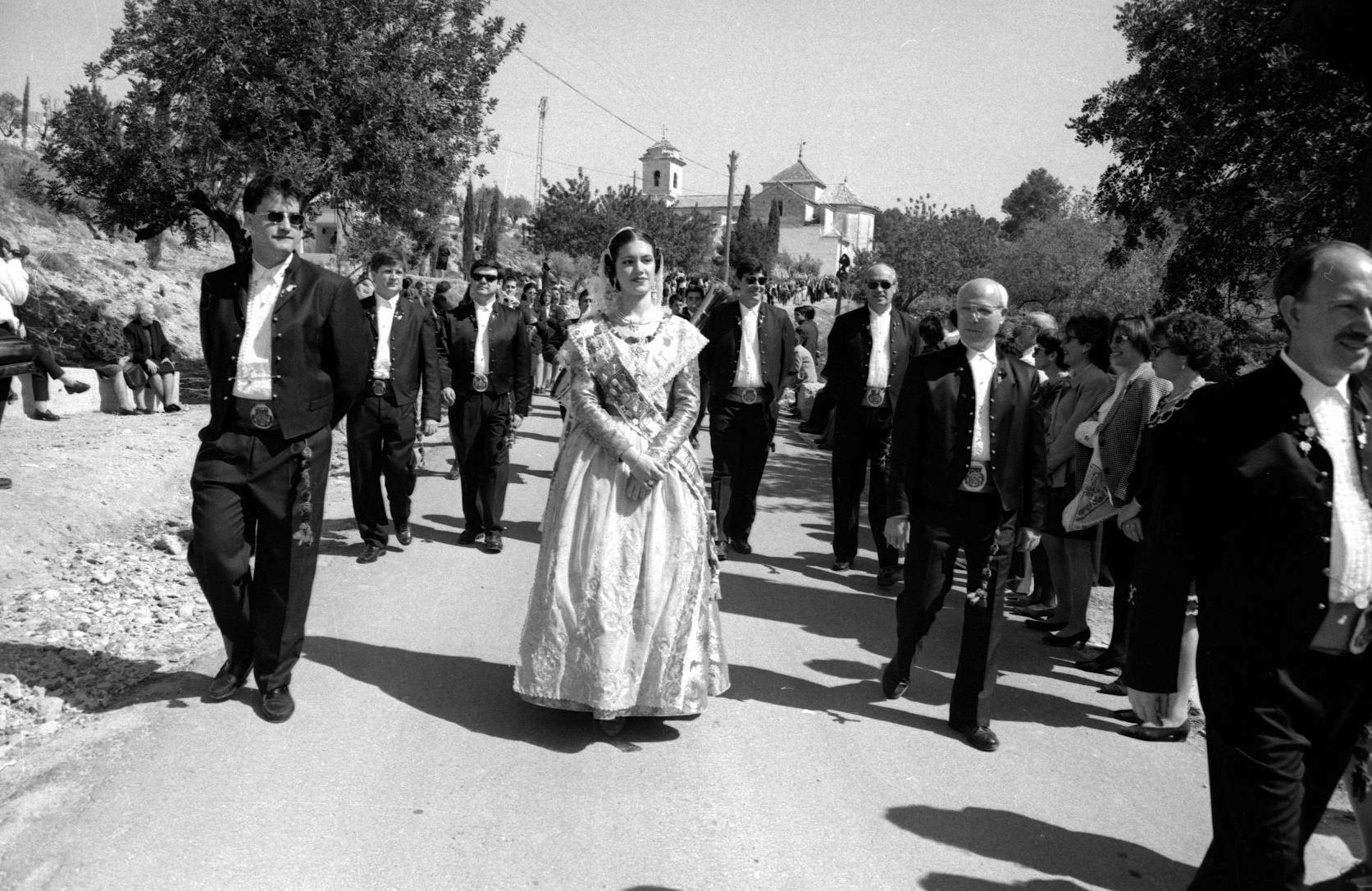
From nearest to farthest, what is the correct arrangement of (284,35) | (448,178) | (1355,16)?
(1355,16) → (284,35) → (448,178)

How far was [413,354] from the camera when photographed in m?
7.87

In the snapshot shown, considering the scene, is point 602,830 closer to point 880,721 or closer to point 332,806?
point 332,806

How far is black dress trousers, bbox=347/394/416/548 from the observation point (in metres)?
7.59

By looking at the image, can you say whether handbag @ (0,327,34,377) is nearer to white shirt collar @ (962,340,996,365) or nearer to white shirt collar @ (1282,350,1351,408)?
white shirt collar @ (962,340,996,365)

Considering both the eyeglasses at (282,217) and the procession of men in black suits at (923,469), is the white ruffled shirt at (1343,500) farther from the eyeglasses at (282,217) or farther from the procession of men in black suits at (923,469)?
the eyeglasses at (282,217)

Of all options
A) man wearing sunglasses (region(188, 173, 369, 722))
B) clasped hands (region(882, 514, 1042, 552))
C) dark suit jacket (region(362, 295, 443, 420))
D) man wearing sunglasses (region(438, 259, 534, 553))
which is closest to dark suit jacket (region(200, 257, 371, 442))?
man wearing sunglasses (region(188, 173, 369, 722))

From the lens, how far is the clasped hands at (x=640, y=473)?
185 inches

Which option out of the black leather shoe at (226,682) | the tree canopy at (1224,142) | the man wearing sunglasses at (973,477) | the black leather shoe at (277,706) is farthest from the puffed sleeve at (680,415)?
the tree canopy at (1224,142)

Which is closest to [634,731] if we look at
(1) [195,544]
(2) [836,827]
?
(2) [836,827]

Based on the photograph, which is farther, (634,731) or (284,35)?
(284,35)

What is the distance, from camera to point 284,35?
42.7 ft

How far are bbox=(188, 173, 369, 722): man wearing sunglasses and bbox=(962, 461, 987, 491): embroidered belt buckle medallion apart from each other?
294cm

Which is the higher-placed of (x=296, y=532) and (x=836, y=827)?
(x=296, y=532)

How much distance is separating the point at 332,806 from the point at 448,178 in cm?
1234
